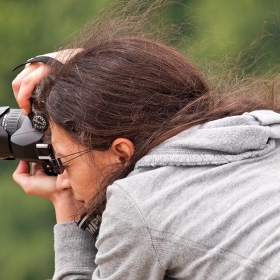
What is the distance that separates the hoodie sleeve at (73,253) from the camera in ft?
3.65

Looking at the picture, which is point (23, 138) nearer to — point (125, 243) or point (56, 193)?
point (56, 193)

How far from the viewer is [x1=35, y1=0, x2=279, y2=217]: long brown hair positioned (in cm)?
92

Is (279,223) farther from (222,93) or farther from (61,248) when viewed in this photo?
(61,248)

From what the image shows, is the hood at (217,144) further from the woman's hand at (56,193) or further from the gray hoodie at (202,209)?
the woman's hand at (56,193)

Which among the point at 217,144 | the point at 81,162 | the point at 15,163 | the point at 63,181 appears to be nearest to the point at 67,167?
the point at 81,162

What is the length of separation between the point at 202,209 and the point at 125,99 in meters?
0.22

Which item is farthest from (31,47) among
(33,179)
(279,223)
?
(279,223)

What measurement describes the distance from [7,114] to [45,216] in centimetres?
103

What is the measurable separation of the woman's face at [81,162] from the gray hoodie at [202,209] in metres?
0.09

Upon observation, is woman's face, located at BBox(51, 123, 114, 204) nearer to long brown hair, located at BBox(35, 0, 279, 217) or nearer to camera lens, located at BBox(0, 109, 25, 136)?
long brown hair, located at BBox(35, 0, 279, 217)

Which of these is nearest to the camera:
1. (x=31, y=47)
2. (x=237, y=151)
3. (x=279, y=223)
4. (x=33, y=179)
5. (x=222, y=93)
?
(x=279, y=223)

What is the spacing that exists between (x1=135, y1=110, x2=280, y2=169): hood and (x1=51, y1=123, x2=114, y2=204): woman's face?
91mm

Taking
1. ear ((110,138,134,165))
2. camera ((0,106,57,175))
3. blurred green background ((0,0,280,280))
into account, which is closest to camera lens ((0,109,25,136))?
camera ((0,106,57,175))

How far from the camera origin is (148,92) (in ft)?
3.06
